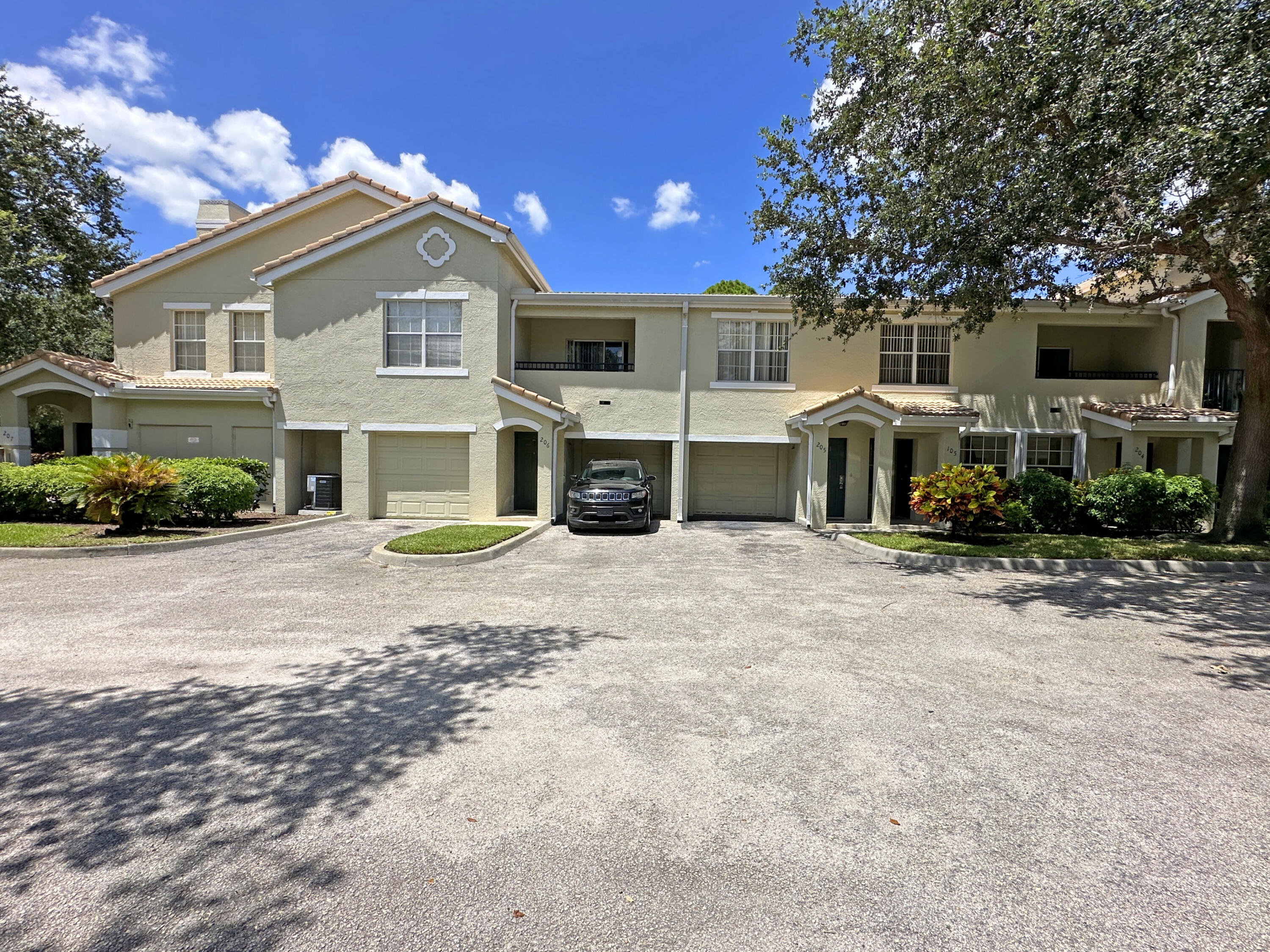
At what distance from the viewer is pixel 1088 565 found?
10617mm

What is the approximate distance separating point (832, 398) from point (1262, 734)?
12118 mm

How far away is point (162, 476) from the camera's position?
11.6 meters

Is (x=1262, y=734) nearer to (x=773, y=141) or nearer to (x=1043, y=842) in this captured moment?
(x=1043, y=842)

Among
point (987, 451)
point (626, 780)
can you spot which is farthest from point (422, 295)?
point (987, 451)

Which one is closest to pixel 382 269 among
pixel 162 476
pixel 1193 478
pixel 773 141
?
pixel 162 476

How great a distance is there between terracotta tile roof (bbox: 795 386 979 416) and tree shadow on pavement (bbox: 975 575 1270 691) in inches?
240

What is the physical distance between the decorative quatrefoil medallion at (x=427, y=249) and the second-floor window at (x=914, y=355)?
467 inches

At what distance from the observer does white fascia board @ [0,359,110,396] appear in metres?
15.4

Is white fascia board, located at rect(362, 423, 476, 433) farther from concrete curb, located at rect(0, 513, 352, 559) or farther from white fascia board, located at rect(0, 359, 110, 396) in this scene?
white fascia board, located at rect(0, 359, 110, 396)

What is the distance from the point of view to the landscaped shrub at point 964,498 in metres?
11.9

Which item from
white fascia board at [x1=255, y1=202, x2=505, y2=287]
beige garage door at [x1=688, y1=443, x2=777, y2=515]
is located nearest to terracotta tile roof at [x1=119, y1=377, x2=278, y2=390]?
white fascia board at [x1=255, y1=202, x2=505, y2=287]

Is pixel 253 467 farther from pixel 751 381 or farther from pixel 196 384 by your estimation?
pixel 751 381

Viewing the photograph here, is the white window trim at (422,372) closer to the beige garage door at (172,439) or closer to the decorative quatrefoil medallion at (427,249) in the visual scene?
the decorative quatrefoil medallion at (427,249)

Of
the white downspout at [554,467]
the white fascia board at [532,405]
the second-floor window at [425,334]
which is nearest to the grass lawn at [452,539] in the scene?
the white downspout at [554,467]
